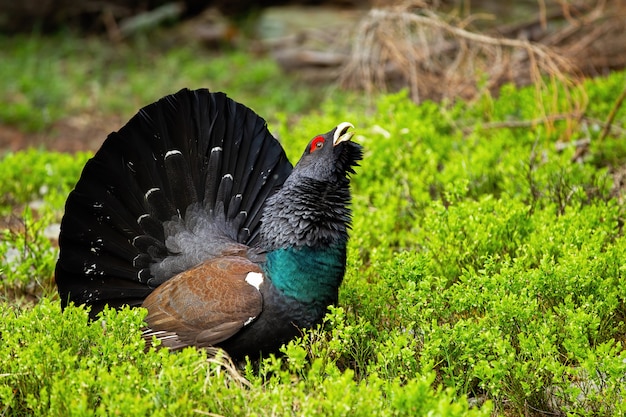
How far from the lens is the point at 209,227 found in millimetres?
5309

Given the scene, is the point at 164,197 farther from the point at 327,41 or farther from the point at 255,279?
the point at 327,41

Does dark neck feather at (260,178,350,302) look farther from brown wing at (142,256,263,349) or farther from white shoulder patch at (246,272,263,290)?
brown wing at (142,256,263,349)

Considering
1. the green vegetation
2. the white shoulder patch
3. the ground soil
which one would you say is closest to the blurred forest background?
the ground soil

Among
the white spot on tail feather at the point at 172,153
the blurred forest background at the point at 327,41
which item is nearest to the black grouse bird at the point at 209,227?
the white spot on tail feather at the point at 172,153

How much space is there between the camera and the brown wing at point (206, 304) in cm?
455

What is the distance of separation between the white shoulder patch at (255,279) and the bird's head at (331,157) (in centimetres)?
66

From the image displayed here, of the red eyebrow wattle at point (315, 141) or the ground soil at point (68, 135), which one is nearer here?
the red eyebrow wattle at point (315, 141)

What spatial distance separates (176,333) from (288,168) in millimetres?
1491

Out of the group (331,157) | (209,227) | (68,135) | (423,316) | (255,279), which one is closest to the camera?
(423,316)

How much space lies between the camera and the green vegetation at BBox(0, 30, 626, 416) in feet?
12.4

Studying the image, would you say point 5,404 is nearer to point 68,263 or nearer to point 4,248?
point 68,263

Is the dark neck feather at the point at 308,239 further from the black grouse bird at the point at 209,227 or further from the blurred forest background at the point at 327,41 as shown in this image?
the blurred forest background at the point at 327,41

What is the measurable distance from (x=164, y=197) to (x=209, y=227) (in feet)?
1.16

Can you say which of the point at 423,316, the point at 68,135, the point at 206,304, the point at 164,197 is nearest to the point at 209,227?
the point at 164,197
